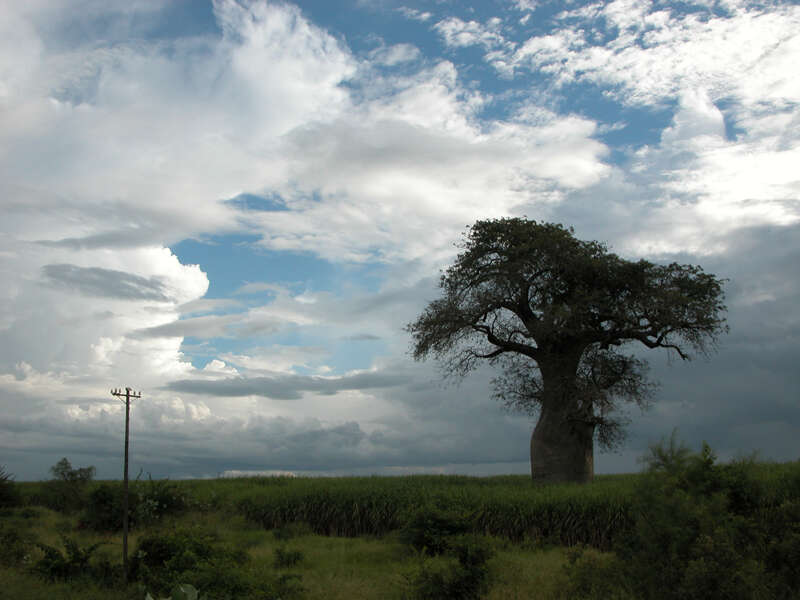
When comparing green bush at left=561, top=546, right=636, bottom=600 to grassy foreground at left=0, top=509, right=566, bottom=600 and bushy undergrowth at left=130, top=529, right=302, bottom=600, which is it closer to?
grassy foreground at left=0, top=509, right=566, bottom=600

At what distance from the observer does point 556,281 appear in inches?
1045

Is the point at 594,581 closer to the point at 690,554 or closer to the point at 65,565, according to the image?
the point at 690,554

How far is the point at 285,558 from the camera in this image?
14.7m

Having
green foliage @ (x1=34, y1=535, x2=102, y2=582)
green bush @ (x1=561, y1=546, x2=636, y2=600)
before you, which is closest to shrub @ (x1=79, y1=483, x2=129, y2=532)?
green foliage @ (x1=34, y1=535, x2=102, y2=582)

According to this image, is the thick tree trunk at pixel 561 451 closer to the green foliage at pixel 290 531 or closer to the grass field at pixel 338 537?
the grass field at pixel 338 537

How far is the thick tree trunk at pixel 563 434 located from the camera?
82.4 feet

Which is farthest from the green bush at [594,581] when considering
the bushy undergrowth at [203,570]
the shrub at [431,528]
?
the bushy undergrowth at [203,570]

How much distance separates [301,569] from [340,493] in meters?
6.88

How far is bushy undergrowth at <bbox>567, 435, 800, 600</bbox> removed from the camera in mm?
9094

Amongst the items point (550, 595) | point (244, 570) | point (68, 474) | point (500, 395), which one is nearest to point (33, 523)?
point (68, 474)

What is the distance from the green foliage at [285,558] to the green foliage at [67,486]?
18330mm

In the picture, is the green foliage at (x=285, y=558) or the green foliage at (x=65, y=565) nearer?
the green foliage at (x=65, y=565)

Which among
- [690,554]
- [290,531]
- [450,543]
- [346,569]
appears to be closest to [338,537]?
[290,531]

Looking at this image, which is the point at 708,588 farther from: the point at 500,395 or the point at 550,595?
the point at 500,395
